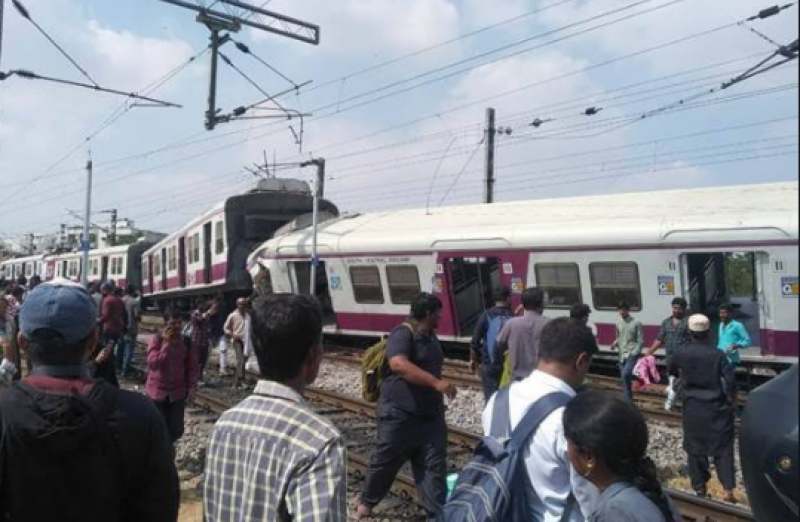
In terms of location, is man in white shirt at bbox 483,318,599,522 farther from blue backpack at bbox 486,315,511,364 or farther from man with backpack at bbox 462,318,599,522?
blue backpack at bbox 486,315,511,364

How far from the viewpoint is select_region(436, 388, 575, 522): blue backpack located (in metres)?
2.45

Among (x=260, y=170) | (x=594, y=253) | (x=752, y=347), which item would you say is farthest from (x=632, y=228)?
(x=260, y=170)

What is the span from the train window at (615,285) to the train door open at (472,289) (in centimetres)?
283

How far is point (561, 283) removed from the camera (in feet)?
41.5

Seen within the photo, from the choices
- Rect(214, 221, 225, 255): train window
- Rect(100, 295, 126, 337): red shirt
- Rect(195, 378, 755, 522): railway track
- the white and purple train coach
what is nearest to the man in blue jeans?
the white and purple train coach

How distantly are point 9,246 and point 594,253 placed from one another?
68704 mm

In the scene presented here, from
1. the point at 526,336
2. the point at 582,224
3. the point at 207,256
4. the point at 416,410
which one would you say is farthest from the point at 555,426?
the point at 207,256

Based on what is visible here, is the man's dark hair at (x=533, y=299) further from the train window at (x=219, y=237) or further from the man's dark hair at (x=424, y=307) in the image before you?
the train window at (x=219, y=237)

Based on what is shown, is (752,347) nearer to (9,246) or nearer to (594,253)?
(594,253)

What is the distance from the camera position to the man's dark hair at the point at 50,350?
7.32 ft

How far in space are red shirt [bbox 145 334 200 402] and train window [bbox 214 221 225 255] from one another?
12.1 metres

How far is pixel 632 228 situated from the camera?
460 inches

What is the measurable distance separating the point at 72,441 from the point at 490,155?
21.2 meters

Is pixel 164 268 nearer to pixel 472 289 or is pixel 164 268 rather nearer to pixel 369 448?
pixel 472 289
